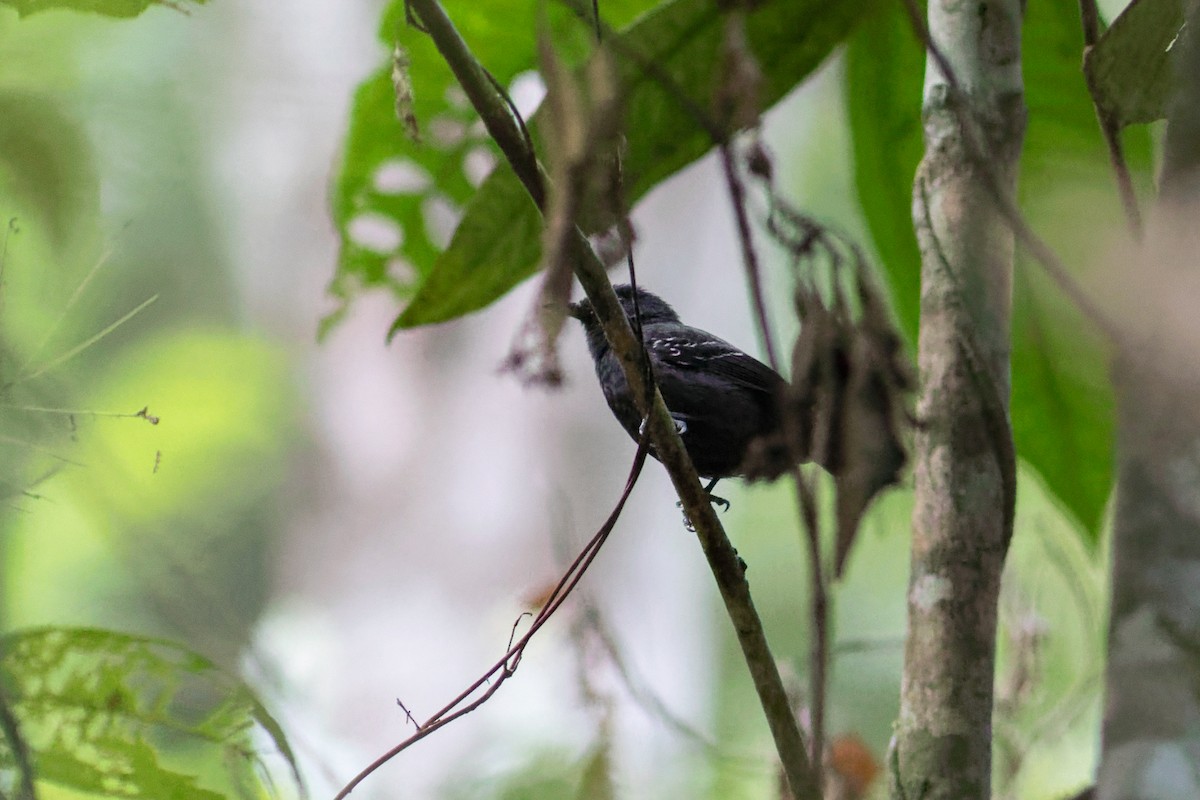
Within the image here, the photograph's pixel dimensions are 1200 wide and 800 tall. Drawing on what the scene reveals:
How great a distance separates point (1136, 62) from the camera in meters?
1.74

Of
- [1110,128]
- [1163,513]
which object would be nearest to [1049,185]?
[1110,128]

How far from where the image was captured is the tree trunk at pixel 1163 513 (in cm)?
100

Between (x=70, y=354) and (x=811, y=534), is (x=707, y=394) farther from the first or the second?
(x=811, y=534)

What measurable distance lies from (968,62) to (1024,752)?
175cm

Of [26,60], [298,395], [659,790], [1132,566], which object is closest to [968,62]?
[1132,566]

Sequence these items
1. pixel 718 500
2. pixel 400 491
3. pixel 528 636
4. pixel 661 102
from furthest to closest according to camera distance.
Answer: pixel 400 491
pixel 718 500
pixel 661 102
pixel 528 636

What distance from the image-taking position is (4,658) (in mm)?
1409

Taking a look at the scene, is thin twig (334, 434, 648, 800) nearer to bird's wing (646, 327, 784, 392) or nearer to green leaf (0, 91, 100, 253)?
green leaf (0, 91, 100, 253)

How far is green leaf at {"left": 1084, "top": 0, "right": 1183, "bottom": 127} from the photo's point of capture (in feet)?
5.57

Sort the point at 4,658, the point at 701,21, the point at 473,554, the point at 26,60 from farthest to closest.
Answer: the point at 473,554
the point at 701,21
the point at 26,60
the point at 4,658

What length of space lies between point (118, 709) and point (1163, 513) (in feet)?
4.00

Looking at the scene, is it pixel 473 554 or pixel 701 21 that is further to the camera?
pixel 473 554

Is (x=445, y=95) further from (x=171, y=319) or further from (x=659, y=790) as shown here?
(x=171, y=319)

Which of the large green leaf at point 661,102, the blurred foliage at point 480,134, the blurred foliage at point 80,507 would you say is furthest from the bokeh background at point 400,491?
the large green leaf at point 661,102
